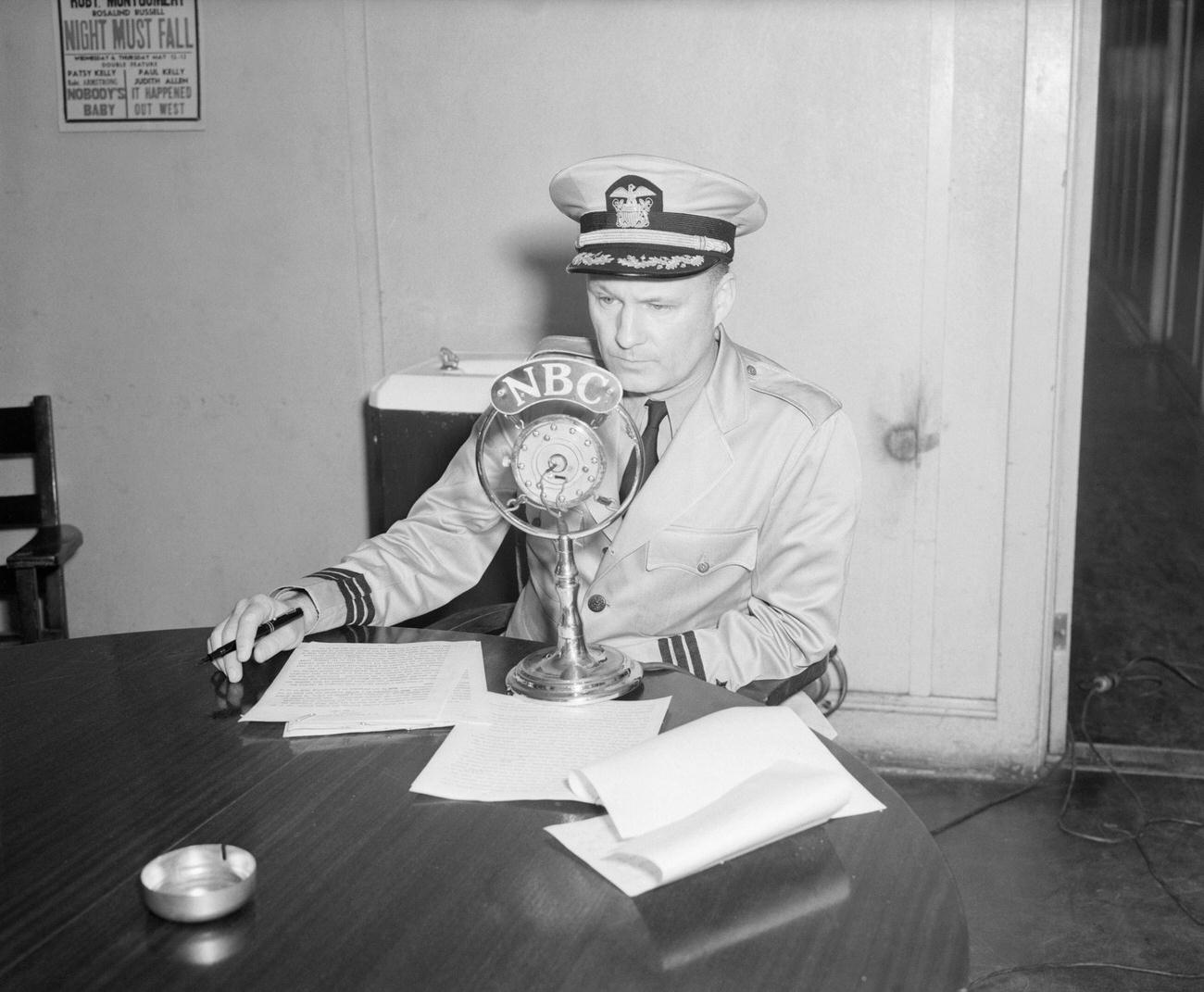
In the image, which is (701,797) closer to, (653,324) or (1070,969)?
(653,324)

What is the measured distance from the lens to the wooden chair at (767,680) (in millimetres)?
1757

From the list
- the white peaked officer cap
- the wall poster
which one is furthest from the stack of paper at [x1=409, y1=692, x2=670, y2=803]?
the wall poster

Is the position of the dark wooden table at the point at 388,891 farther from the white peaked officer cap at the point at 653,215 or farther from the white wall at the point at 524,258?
the white wall at the point at 524,258

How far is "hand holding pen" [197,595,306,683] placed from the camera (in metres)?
1.63

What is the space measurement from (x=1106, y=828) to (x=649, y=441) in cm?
159

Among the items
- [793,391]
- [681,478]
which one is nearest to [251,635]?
[681,478]

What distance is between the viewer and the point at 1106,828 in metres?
2.87

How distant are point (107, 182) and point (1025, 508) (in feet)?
7.81

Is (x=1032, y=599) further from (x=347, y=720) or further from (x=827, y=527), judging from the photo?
(x=347, y=720)

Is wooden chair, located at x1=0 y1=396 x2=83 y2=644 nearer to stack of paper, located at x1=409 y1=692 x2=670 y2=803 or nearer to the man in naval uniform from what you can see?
the man in naval uniform

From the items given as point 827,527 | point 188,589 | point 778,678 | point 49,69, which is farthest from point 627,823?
point 49,69

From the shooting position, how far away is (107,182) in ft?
10.6

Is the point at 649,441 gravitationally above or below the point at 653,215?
below

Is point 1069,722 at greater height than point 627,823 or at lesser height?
lesser
